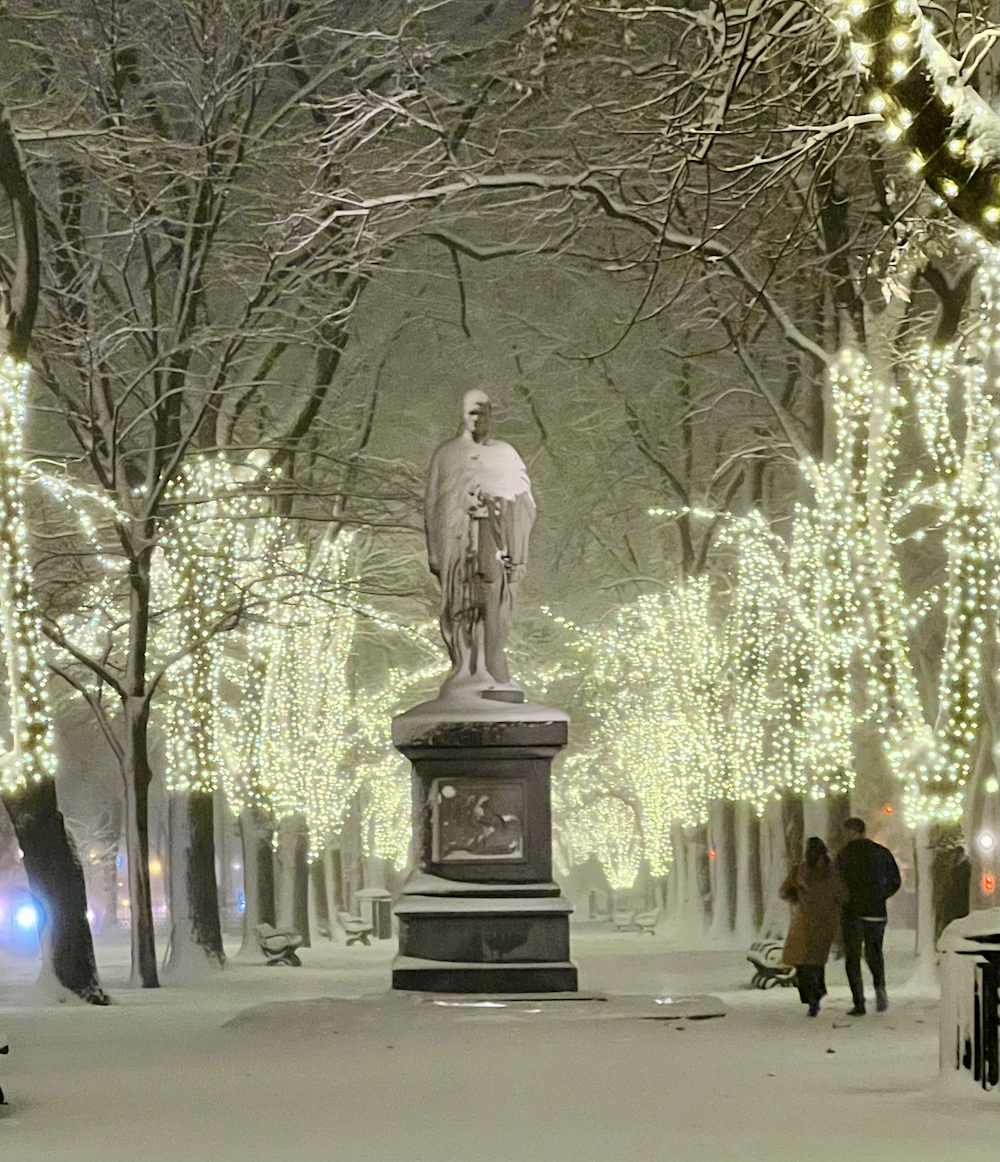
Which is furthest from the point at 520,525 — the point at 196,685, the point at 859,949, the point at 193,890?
the point at 193,890

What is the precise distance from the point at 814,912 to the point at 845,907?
Answer: 262 mm

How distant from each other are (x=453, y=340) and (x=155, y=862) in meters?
61.9

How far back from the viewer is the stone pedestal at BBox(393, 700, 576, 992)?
1775 cm

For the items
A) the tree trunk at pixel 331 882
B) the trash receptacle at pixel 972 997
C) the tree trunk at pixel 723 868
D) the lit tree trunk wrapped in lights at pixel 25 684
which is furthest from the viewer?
the tree trunk at pixel 331 882

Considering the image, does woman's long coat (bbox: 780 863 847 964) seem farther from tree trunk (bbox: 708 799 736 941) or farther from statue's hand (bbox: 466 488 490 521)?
tree trunk (bbox: 708 799 736 941)

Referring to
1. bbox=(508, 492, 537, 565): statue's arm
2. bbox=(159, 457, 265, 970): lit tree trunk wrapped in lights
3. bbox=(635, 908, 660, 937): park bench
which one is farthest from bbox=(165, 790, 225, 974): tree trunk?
bbox=(635, 908, 660, 937): park bench

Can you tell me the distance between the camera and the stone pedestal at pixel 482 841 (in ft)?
58.2

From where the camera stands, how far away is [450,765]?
18.3 metres

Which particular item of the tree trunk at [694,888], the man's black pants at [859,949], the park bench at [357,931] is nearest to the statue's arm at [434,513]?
the man's black pants at [859,949]

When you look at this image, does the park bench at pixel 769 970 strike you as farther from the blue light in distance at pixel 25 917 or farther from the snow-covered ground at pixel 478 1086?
the blue light in distance at pixel 25 917

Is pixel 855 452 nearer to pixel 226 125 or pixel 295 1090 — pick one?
pixel 226 125

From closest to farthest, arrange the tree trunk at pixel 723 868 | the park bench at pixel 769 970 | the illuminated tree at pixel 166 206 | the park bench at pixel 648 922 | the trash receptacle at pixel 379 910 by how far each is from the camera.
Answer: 1. the illuminated tree at pixel 166 206
2. the park bench at pixel 769 970
3. the tree trunk at pixel 723 868
4. the trash receptacle at pixel 379 910
5. the park bench at pixel 648 922

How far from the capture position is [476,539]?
19000mm

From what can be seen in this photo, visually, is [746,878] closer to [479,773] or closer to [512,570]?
[512,570]
